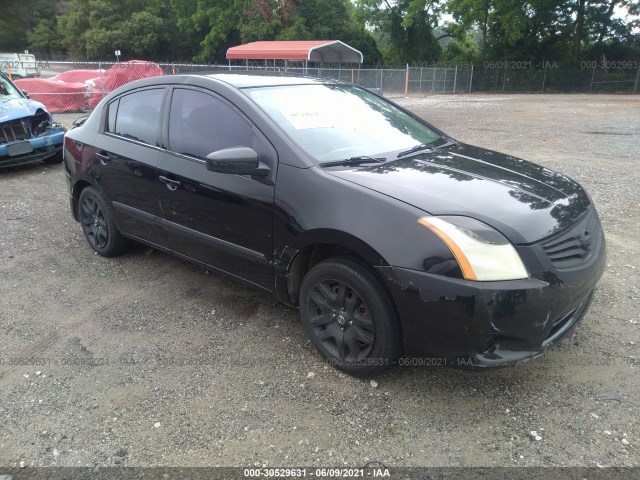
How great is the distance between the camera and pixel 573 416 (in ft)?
8.59

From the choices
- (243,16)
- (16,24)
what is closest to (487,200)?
(243,16)

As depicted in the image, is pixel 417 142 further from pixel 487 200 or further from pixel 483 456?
pixel 483 456

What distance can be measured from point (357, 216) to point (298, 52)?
30104 mm

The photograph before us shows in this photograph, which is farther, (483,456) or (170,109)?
(170,109)

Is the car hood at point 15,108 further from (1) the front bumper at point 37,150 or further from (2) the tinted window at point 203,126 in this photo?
(2) the tinted window at point 203,126

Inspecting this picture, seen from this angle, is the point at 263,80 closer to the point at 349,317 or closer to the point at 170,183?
the point at 170,183

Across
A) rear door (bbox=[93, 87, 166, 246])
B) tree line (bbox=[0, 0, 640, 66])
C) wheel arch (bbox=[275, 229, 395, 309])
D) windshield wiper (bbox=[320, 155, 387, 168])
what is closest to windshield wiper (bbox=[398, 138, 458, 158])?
windshield wiper (bbox=[320, 155, 387, 168])

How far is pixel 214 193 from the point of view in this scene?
3.40 m

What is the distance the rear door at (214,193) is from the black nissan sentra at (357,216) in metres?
Answer: 0.01

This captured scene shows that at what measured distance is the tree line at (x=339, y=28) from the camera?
1437 inches

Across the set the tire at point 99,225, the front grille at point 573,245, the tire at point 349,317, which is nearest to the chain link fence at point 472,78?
the tire at point 99,225

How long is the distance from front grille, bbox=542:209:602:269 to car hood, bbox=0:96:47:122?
8.20 meters

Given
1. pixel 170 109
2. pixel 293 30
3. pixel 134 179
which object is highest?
pixel 293 30

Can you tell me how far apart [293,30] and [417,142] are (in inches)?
1724
